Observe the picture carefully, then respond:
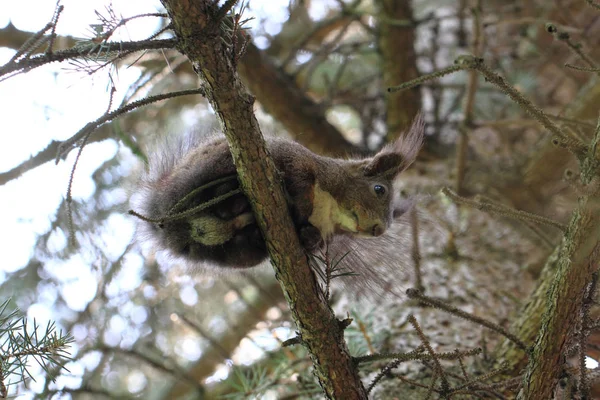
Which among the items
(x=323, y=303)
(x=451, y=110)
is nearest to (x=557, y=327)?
(x=323, y=303)

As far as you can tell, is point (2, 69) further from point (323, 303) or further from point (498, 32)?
point (498, 32)

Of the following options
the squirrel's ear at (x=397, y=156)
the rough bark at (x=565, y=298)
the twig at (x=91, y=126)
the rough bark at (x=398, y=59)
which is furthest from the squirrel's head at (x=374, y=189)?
the rough bark at (x=398, y=59)

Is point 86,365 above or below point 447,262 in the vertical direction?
below

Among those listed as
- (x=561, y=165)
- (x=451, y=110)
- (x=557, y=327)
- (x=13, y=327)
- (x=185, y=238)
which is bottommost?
(x=13, y=327)

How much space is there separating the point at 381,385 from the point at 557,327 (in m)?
0.92

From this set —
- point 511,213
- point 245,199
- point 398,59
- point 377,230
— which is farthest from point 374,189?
point 398,59

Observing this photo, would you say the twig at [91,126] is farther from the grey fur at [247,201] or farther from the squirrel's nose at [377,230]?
the squirrel's nose at [377,230]

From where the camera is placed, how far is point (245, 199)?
6.18ft

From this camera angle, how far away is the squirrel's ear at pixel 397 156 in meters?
2.28

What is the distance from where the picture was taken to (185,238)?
1998 mm

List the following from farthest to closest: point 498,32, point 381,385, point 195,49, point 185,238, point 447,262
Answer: point 498,32
point 447,262
point 381,385
point 185,238
point 195,49

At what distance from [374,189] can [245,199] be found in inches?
23.1

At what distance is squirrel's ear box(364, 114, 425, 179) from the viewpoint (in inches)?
89.7

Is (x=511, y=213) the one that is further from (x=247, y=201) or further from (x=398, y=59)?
(x=398, y=59)
